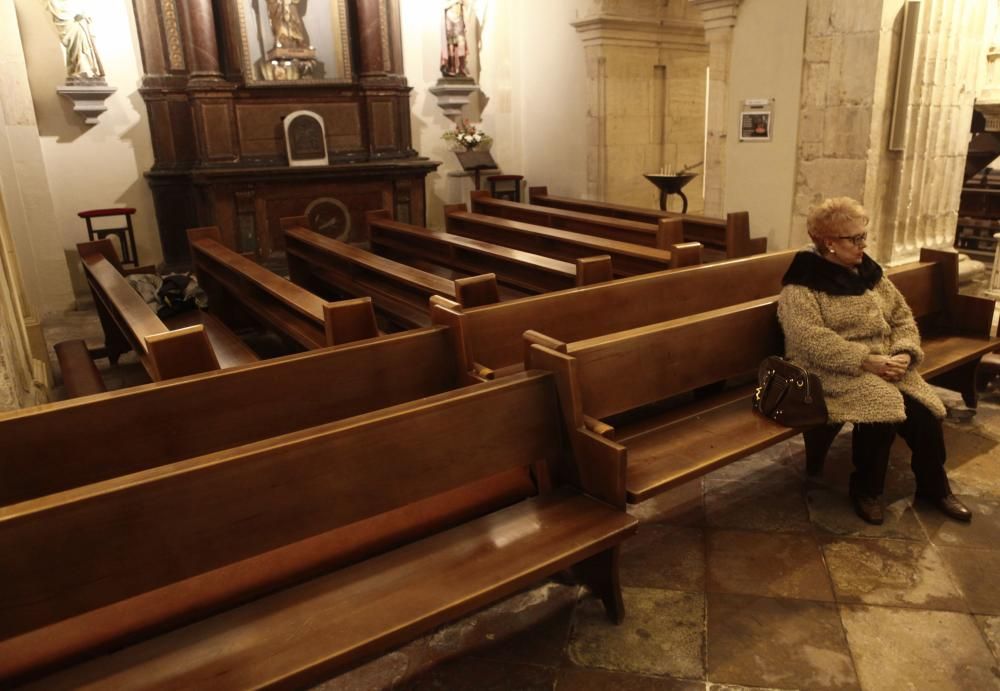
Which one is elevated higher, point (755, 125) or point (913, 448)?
point (755, 125)

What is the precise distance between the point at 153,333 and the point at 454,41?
21.3 feet

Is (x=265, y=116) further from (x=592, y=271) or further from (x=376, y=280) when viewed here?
(x=592, y=271)

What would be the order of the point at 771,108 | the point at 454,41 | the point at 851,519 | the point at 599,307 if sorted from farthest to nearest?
the point at 454,41 → the point at 771,108 → the point at 599,307 → the point at 851,519

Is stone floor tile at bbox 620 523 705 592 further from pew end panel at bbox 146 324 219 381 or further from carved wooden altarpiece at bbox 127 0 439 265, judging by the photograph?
carved wooden altarpiece at bbox 127 0 439 265

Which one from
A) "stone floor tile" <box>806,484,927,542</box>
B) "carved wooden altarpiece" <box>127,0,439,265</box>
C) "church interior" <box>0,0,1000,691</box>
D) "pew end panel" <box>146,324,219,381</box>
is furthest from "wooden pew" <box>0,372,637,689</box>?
"carved wooden altarpiece" <box>127,0,439,265</box>

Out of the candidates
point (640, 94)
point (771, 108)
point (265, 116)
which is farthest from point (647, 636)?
point (640, 94)

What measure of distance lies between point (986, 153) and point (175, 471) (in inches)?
363

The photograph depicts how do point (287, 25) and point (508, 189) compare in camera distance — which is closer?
point (287, 25)

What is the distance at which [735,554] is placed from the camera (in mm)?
2566

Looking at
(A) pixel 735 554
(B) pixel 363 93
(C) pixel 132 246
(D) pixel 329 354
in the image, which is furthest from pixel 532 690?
(B) pixel 363 93

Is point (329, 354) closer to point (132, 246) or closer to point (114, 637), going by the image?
point (114, 637)

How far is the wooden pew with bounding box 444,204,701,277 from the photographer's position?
4034mm

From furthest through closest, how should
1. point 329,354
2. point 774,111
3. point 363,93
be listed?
point 363,93 < point 774,111 < point 329,354

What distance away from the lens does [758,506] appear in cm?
288
